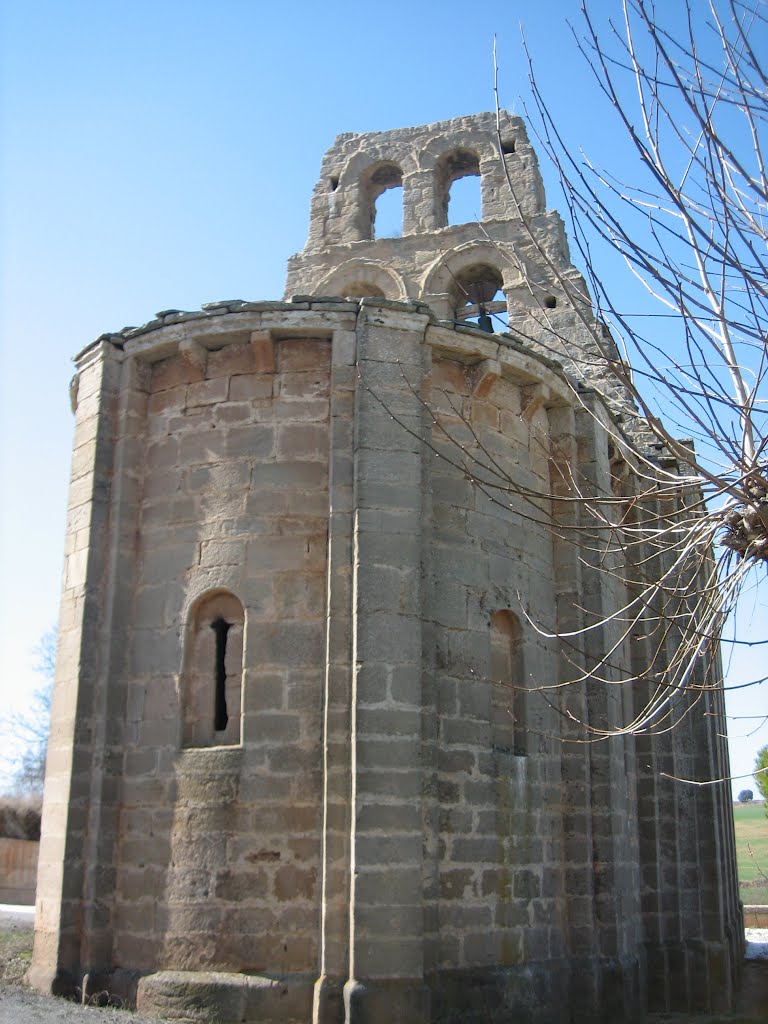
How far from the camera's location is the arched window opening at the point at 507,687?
29.2 ft

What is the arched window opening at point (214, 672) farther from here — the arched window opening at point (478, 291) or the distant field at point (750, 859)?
the distant field at point (750, 859)

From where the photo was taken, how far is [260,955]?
772 cm

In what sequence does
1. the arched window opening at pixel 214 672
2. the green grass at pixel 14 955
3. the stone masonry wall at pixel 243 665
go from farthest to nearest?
the green grass at pixel 14 955 < the arched window opening at pixel 214 672 < the stone masonry wall at pixel 243 665

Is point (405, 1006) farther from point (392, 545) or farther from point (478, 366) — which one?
point (478, 366)

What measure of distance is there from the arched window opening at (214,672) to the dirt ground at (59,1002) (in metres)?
1.95

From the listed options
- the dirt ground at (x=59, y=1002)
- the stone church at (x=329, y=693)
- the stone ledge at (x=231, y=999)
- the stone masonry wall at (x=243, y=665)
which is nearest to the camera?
the dirt ground at (x=59, y=1002)

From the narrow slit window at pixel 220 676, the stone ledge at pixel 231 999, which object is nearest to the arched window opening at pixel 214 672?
the narrow slit window at pixel 220 676

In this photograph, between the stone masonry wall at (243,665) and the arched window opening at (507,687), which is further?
the arched window opening at (507,687)

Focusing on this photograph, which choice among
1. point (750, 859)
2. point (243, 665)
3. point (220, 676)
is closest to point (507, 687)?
point (243, 665)

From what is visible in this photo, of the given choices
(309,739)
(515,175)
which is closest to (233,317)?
(309,739)

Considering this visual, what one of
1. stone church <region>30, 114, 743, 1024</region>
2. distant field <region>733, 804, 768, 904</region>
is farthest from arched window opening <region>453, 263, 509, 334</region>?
distant field <region>733, 804, 768, 904</region>

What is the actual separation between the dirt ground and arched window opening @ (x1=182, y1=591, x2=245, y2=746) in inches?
76.7

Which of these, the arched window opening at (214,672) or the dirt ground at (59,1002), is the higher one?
the arched window opening at (214,672)

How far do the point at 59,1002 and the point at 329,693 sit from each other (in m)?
2.88
